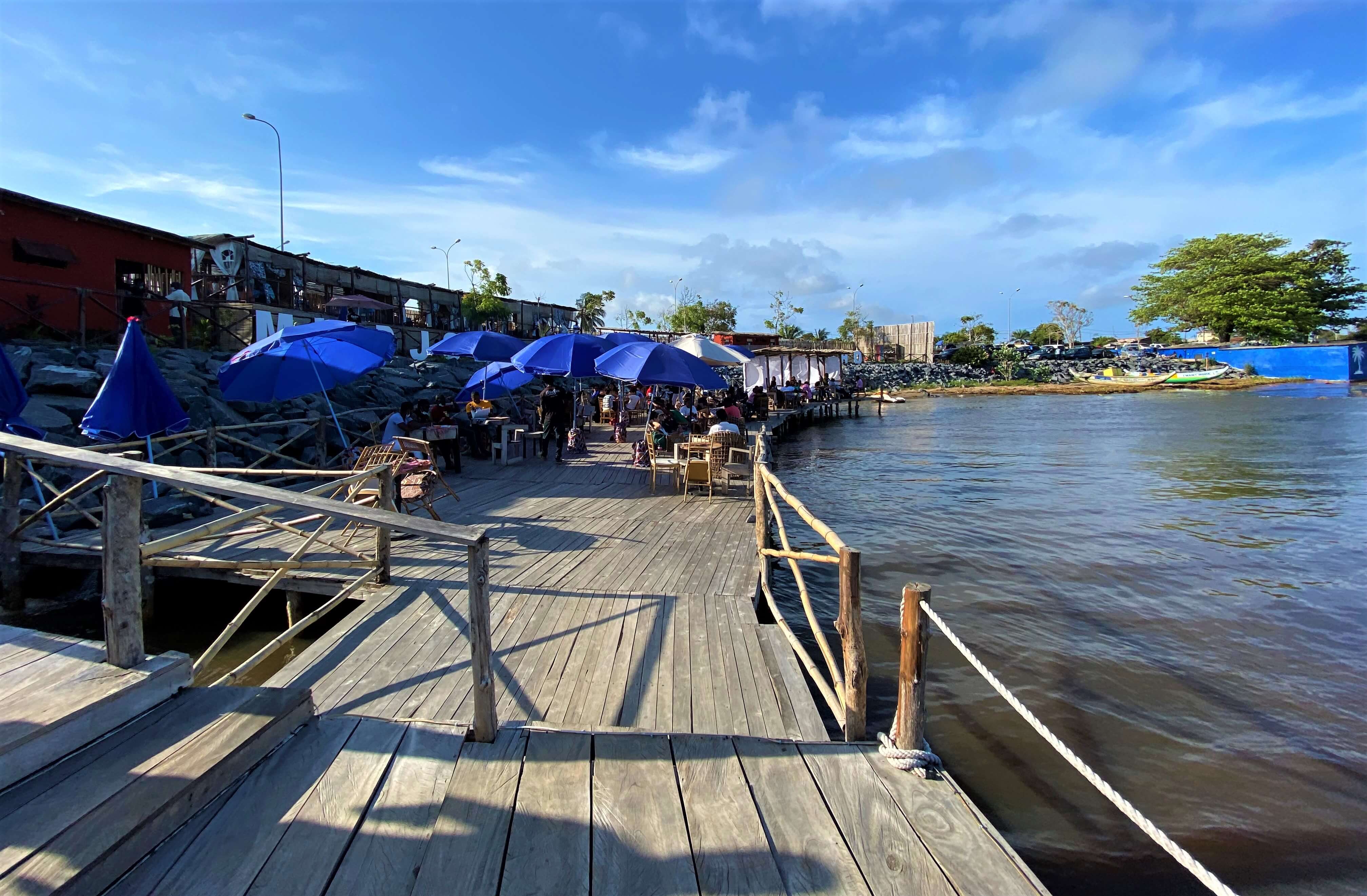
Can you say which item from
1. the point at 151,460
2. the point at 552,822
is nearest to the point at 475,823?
the point at 552,822

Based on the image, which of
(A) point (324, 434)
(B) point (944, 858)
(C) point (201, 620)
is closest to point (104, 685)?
(B) point (944, 858)

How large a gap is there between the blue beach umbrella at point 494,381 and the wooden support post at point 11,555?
8595 mm

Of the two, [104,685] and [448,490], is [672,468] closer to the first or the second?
[448,490]

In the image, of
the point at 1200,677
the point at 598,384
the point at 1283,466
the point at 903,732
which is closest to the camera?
the point at 903,732

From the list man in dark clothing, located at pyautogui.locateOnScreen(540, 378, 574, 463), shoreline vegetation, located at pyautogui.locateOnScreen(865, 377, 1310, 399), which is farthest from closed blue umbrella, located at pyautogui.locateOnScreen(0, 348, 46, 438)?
shoreline vegetation, located at pyautogui.locateOnScreen(865, 377, 1310, 399)

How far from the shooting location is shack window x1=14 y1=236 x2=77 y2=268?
14.7 m

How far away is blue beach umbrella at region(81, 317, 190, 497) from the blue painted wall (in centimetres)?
7423

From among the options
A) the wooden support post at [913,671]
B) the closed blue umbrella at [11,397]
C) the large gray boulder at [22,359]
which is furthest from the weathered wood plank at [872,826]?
the large gray boulder at [22,359]

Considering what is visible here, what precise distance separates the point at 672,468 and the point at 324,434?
5.53m

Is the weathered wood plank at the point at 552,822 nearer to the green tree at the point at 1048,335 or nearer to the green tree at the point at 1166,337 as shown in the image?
the green tree at the point at 1166,337

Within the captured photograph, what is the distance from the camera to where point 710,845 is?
2.46 m

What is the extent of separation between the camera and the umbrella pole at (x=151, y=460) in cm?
775

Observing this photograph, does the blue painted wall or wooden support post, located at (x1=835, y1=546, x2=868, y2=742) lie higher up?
the blue painted wall

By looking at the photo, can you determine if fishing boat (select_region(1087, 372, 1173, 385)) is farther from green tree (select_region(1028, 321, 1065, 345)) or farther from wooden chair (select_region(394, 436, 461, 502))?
wooden chair (select_region(394, 436, 461, 502))
